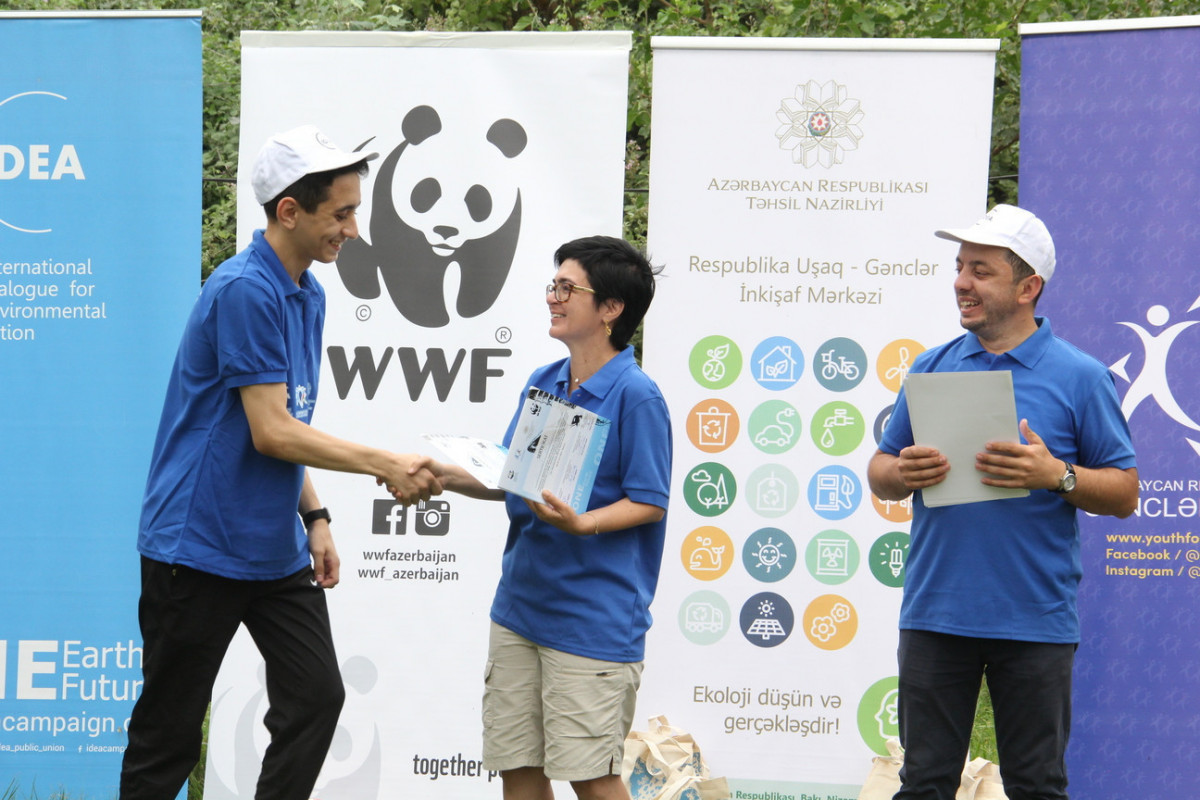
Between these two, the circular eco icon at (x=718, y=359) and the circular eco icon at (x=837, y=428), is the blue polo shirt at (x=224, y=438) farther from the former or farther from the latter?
the circular eco icon at (x=837, y=428)

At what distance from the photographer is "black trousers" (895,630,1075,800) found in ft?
9.41

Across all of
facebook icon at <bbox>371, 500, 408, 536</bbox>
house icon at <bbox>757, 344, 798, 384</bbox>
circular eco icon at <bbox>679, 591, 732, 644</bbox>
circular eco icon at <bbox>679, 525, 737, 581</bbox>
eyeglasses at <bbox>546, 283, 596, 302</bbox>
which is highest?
eyeglasses at <bbox>546, 283, 596, 302</bbox>

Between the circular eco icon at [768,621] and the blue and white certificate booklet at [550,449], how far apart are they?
1588 mm

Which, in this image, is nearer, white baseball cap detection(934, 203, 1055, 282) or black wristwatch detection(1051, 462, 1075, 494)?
black wristwatch detection(1051, 462, 1075, 494)

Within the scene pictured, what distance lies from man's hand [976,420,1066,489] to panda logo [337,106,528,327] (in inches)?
73.9

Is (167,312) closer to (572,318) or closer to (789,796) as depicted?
(572,318)

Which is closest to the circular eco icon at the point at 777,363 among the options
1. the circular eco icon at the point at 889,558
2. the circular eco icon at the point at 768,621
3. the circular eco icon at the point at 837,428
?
the circular eco icon at the point at 837,428

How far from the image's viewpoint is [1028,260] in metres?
2.92

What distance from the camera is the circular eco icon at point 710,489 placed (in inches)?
164

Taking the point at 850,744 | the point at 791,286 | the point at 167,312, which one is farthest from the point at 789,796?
the point at 167,312

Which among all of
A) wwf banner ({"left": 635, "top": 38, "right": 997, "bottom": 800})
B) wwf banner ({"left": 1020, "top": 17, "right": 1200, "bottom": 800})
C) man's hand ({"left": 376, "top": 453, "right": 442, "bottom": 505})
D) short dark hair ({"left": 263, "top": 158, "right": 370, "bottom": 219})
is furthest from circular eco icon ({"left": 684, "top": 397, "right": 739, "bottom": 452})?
short dark hair ({"left": 263, "top": 158, "right": 370, "bottom": 219})

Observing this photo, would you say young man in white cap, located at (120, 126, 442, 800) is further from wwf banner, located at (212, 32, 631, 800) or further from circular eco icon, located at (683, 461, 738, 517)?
circular eco icon, located at (683, 461, 738, 517)

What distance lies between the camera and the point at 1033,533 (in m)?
2.88

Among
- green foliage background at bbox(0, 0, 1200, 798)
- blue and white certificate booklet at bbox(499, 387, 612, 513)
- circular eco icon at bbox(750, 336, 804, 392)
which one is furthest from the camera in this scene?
green foliage background at bbox(0, 0, 1200, 798)
